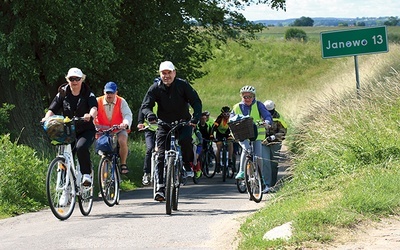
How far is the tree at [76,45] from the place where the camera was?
68.4 ft

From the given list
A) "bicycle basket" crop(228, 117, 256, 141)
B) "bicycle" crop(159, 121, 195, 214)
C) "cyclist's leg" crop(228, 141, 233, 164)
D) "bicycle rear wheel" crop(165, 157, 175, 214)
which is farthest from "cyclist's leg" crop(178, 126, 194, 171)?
"cyclist's leg" crop(228, 141, 233, 164)

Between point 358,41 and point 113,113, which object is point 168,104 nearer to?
point 113,113

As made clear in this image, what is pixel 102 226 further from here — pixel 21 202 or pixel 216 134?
pixel 216 134

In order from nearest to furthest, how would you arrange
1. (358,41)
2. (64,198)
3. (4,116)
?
(64,198) < (4,116) < (358,41)

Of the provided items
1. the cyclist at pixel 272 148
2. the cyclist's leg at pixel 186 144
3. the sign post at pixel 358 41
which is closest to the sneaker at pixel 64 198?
the cyclist's leg at pixel 186 144

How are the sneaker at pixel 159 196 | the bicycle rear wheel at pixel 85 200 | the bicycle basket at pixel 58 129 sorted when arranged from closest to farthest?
the bicycle basket at pixel 58 129, the bicycle rear wheel at pixel 85 200, the sneaker at pixel 159 196

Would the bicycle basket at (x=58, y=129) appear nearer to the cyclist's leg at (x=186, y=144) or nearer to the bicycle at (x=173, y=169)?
the bicycle at (x=173, y=169)

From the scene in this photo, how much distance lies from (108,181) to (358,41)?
7844 millimetres

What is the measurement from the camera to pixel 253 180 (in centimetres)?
1591

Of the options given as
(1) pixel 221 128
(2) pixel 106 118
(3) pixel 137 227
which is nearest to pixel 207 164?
(1) pixel 221 128

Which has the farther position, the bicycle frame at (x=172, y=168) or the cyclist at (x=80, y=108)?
the cyclist at (x=80, y=108)

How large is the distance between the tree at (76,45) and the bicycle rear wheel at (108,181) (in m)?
5.54

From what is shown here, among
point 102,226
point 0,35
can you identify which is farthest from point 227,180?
point 102,226

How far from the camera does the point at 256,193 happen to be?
1598 centimetres
